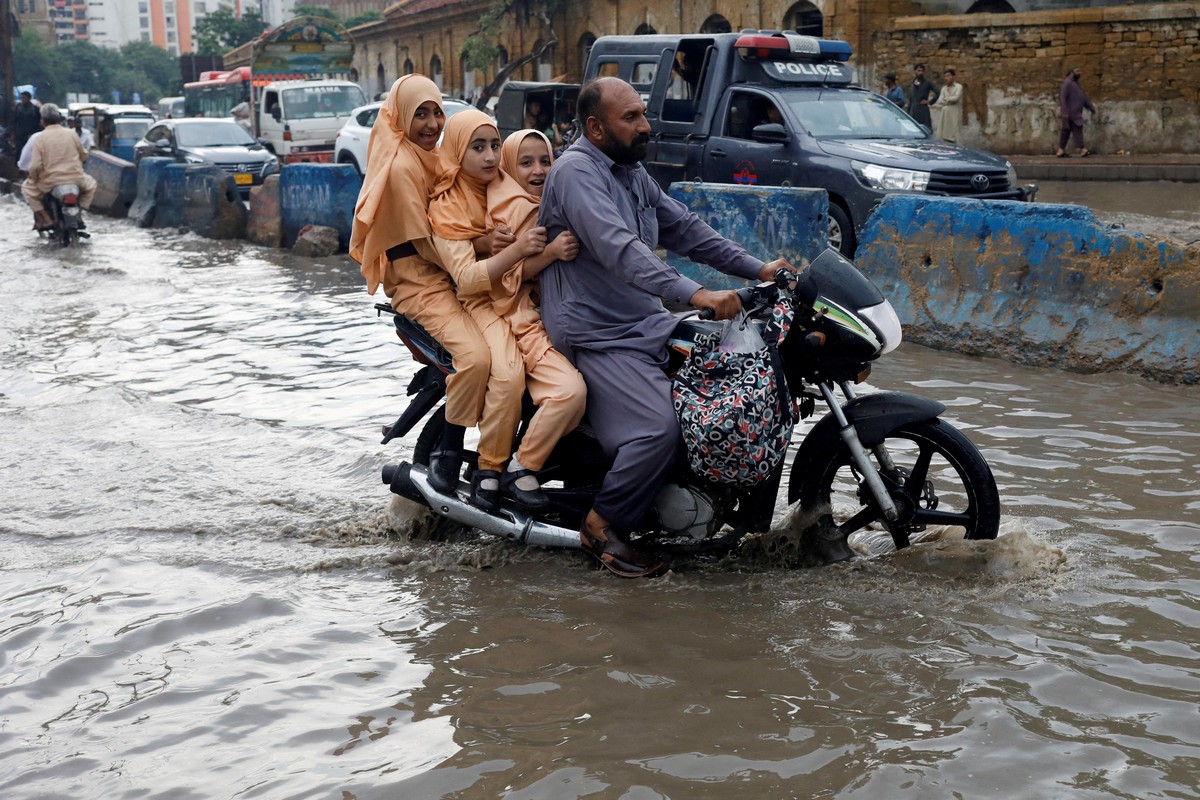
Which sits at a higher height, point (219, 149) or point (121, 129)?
point (121, 129)

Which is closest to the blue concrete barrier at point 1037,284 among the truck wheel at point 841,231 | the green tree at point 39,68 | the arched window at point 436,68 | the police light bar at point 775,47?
the truck wheel at point 841,231

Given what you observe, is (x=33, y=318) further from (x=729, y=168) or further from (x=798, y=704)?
(x=798, y=704)

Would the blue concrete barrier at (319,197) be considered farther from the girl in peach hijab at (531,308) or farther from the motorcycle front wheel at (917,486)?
the motorcycle front wheel at (917,486)

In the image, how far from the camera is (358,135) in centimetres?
2077

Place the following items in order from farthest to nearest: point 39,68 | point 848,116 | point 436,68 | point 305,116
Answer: point 39,68
point 436,68
point 305,116
point 848,116

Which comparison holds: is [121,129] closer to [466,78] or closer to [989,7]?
[466,78]

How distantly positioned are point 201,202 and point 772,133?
31.9 feet

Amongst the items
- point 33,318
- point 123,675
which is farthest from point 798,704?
point 33,318

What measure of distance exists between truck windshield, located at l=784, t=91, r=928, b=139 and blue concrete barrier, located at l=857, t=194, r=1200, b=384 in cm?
356

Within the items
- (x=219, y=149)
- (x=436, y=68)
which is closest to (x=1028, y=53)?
(x=219, y=149)

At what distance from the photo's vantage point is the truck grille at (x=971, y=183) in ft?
36.8

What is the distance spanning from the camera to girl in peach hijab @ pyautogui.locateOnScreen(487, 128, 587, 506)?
4.39 meters

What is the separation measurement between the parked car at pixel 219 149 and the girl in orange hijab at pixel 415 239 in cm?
1754

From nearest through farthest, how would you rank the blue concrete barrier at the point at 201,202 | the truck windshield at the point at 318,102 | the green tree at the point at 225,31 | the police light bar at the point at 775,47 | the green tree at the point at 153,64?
the police light bar at the point at 775,47 < the blue concrete barrier at the point at 201,202 < the truck windshield at the point at 318,102 < the green tree at the point at 225,31 < the green tree at the point at 153,64
